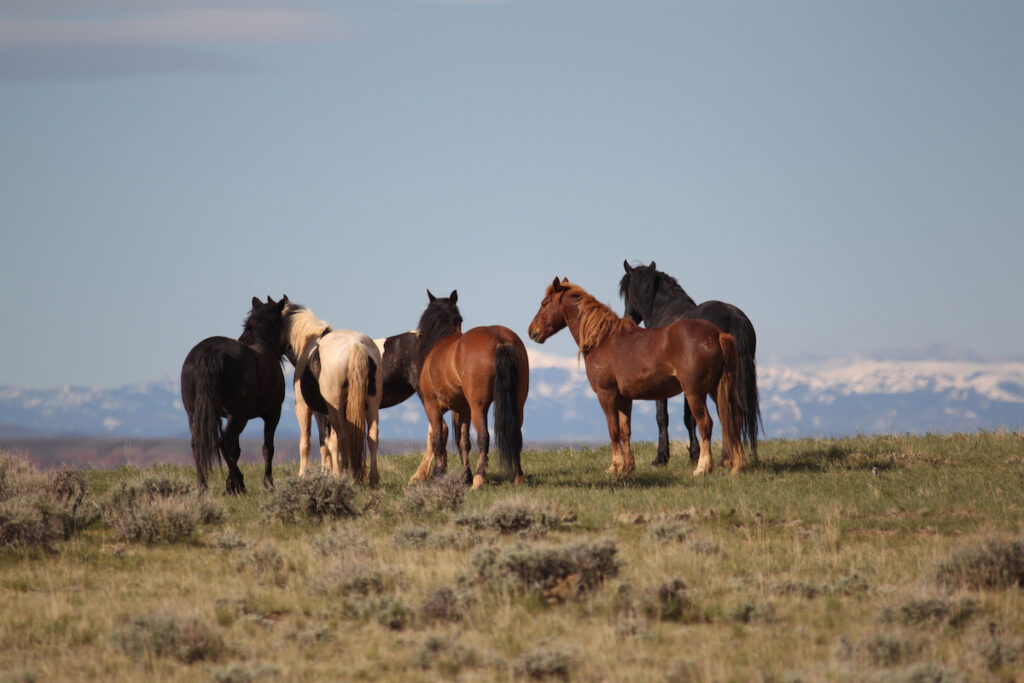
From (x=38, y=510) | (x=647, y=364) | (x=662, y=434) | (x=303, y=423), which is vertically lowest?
(x=38, y=510)

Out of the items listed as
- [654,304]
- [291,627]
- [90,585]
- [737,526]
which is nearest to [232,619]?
[291,627]

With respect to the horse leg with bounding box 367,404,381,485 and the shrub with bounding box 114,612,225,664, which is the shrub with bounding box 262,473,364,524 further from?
the shrub with bounding box 114,612,225,664

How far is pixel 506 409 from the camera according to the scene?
13047 mm

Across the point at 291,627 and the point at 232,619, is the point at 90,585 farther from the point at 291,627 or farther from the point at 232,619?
the point at 291,627

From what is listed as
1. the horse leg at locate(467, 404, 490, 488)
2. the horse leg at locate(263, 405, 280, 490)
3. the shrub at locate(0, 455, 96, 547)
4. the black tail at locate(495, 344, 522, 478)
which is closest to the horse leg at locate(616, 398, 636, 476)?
the black tail at locate(495, 344, 522, 478)

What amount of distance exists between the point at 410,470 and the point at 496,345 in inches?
166

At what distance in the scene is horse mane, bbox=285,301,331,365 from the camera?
15242 millimetres

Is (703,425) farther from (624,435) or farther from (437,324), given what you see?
(437,324)

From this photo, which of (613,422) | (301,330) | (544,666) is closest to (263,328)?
(301,330)

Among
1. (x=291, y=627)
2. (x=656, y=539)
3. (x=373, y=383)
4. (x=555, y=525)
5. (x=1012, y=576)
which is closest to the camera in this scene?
(x=291, y=627)

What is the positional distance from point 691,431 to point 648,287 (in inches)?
102

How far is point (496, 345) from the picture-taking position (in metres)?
13.4

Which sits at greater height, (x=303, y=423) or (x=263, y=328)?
(x=263, y=328)

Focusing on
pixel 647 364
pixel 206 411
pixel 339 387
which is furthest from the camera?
pixel 339 387
